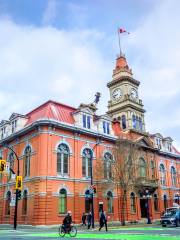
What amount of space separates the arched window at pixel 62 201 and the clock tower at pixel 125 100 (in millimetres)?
20324

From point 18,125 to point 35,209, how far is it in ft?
42.0

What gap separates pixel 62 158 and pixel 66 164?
1.08 meters

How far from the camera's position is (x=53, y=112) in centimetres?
3838

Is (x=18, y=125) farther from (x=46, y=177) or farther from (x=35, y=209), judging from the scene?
(x=35, y=209)

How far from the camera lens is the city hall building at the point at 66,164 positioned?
3400 cm

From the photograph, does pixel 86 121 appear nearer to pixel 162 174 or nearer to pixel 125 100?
pixel 125 100

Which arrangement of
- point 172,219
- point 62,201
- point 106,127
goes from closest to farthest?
1. point 172,219
2. point 62,201
3. point 106,127

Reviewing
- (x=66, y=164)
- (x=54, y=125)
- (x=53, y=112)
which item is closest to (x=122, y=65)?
(x=53, y=112)

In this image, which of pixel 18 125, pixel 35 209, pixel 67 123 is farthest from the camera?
pixel 18 125

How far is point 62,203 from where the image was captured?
3481 centimetres

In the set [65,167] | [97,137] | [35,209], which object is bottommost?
[35,209]

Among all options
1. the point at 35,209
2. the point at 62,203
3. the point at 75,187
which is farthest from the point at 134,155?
the point at 35,209

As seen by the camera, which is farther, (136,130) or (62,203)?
(136,130)

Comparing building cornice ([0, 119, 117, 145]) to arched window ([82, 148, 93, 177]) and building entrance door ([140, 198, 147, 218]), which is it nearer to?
arched window ([82, 148, 93, 177])
